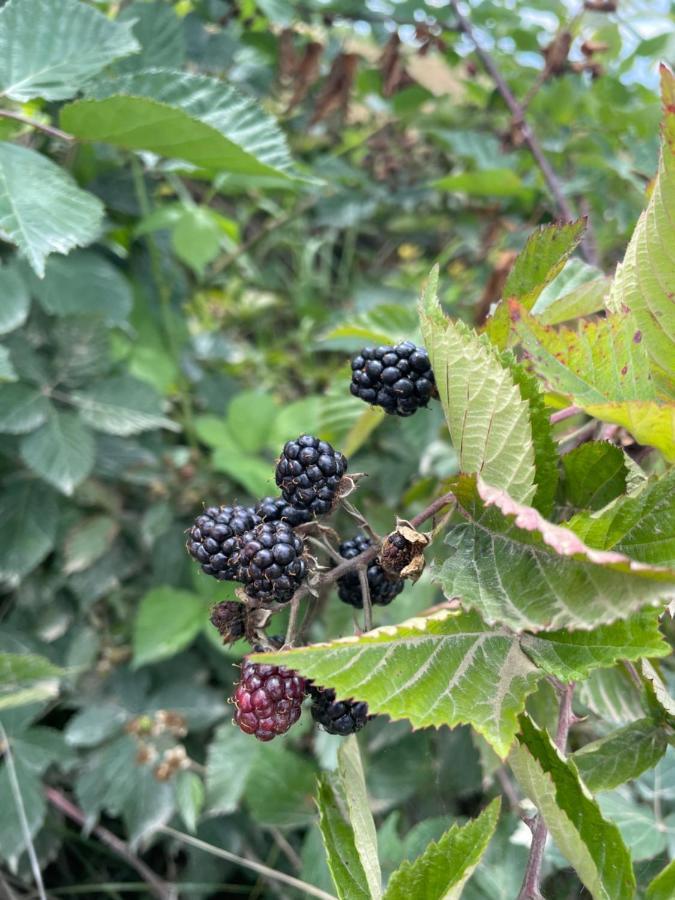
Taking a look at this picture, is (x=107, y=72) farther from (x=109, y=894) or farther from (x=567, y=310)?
(x=109, y=894)

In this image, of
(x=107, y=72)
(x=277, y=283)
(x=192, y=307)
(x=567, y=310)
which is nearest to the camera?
(x=567, y=310)

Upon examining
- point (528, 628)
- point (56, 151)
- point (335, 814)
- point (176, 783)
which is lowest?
point (176, 783)

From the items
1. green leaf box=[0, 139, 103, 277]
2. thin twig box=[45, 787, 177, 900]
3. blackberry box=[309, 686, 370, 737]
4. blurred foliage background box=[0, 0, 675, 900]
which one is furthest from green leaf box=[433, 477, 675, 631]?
thin twig box=[45, 787, 177, 900]

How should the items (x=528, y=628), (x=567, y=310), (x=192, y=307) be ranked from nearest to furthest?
(x=528, y=628), (x=567, y=310), (x=192, y=307)

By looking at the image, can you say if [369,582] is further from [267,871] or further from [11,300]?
[11,300]

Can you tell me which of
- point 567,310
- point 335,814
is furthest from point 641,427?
point 335,814

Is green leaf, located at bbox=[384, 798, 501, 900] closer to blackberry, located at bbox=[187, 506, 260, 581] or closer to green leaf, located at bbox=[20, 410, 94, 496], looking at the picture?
blackberry, located at bbox=[187, 506, 260, 581]

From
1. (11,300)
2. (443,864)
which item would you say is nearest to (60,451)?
(11,300)
